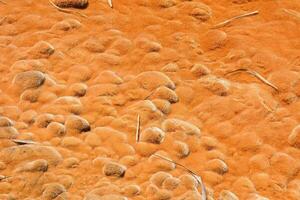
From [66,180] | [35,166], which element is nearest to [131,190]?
[66,180]

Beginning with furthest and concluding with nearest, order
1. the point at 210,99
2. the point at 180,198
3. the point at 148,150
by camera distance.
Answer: the point at 210,99 < the point at 148,150 < the point at 180,198

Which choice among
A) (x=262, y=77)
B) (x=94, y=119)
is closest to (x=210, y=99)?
(x=262, y=77)

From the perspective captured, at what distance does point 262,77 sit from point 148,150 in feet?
1.71

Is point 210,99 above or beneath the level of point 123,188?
above

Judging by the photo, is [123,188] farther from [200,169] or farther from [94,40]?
[94,40]

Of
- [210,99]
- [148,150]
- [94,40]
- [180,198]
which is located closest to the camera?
[180,198]

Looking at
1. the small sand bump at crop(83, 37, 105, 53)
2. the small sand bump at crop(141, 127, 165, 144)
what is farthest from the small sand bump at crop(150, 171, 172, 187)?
the small sand bump at crop(83, 37, 105, 53)

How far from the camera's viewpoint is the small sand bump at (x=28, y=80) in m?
1.82

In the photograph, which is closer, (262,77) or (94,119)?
(94,119)

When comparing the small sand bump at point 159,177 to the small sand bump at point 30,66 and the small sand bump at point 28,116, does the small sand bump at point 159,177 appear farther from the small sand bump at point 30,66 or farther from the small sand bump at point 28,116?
the small sand bump at point 30,66

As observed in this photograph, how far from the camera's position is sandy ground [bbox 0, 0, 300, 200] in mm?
1628

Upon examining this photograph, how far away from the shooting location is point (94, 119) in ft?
5.79

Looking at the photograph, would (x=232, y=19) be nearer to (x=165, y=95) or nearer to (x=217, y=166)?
(x=165, y=95)

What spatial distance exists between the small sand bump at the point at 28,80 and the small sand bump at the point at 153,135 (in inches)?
16.1
